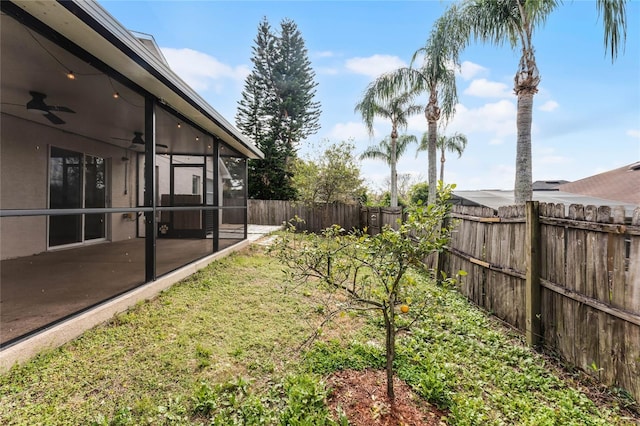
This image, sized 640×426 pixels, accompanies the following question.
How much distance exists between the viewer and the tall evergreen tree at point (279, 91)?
2134 cm

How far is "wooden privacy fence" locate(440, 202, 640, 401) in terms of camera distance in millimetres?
2010

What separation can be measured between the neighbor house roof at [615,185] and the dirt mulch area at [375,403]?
516 inches

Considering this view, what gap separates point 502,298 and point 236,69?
23.2 metres

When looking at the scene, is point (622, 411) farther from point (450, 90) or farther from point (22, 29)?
point (450, 90)

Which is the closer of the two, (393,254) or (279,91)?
(393,254)

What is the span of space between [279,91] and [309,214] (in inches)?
497

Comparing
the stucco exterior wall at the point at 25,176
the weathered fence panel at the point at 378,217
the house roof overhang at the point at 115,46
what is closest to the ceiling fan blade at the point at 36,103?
the stucco exterior wall at the point at 25,176

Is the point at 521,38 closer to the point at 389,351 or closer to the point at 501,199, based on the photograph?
the point at 389,351

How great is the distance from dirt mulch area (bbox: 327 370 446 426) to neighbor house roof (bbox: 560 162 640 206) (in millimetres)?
13116

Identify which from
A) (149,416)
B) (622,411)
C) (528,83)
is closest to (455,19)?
(528,83)

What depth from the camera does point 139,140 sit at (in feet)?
21.4

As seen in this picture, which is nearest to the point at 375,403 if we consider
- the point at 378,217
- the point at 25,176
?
the point at 25,176

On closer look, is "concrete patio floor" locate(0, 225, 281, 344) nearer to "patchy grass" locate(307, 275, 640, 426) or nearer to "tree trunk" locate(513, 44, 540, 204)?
"patchy grass" locate(307, 275, 640, 426)

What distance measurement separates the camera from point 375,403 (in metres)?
1.86
